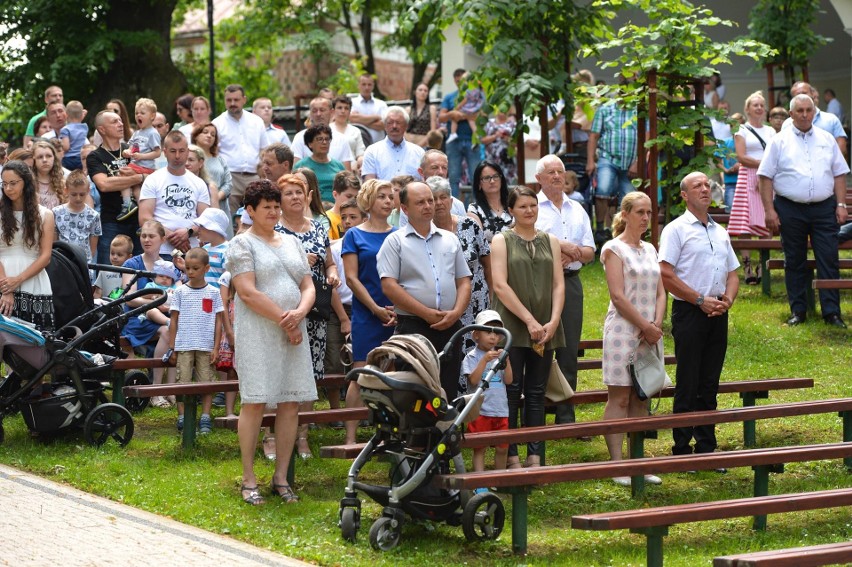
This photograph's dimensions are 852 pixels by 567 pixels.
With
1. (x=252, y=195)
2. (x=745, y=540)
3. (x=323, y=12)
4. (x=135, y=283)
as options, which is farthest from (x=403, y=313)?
(x=323, y=12)

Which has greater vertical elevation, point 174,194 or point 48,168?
point 48,168

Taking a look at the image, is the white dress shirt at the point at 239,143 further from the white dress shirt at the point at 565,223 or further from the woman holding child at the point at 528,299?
the woman holding child at the point at 528,299

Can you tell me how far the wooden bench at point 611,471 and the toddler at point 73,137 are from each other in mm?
8770

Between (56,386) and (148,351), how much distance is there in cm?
174

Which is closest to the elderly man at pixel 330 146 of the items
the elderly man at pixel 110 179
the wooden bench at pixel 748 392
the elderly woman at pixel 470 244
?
the elderly man at pixel 110 179

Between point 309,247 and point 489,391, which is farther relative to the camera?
point 309,247

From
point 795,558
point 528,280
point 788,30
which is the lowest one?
point 795,558

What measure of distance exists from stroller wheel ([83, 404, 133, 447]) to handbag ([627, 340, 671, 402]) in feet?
12.4

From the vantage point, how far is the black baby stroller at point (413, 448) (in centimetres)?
791

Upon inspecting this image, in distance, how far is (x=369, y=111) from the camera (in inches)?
720

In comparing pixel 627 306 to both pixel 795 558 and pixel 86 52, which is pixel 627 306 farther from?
pixel 86 52

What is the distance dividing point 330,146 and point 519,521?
8.25 m

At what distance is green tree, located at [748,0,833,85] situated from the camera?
854 inches

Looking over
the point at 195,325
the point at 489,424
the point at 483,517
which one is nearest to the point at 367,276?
the point at 489,424
